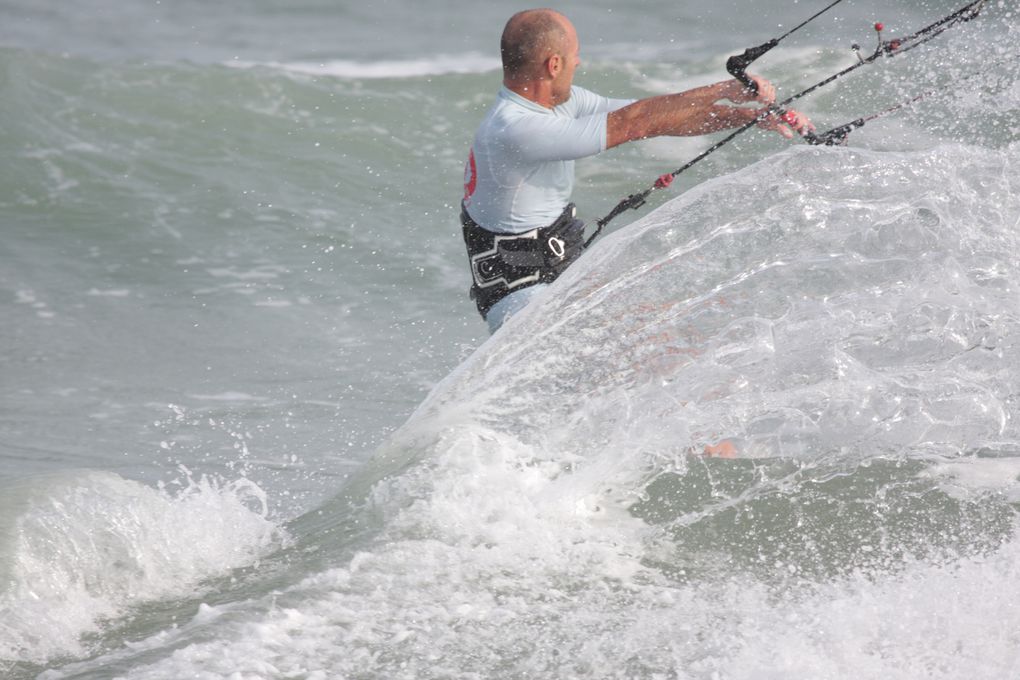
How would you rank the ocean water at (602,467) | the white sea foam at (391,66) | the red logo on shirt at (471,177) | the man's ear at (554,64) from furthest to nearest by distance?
the white sea foam at (391,66) < the red logo on shirt at (471,177) < the man's ear at (554,64) < the ocean water at (602,467)

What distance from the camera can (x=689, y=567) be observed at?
402cm

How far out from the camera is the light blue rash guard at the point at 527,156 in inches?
169

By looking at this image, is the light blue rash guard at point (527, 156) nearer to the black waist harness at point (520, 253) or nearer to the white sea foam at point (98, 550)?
the black waist harness at point (520, 253)

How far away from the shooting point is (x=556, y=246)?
463cm

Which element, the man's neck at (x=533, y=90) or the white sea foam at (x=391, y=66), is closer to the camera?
the man's neck at (x=533, y=90)

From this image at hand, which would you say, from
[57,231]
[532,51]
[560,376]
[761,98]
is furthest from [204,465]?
[57,231]

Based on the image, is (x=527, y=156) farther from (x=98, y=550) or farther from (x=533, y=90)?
(x=98, y=550)

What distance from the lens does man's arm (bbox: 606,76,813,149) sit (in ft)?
14.0

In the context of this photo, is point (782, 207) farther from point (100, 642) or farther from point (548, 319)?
point (100, 642)

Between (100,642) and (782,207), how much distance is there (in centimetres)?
269

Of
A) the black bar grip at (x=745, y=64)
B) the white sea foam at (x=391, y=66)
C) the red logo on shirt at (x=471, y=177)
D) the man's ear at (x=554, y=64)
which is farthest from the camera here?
the white sea foam at (x=391, y=66)

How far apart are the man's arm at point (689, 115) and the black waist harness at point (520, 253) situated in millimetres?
454

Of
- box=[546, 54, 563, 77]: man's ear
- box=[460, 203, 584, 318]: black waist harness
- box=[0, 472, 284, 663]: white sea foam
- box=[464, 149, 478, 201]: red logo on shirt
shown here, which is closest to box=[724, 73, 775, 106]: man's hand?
box=[546, 54, 563, 77]: man's ear

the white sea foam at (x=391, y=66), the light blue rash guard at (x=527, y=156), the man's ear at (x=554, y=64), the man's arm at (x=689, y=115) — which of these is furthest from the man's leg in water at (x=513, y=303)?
the white sea foam at (x=391, y=66)
